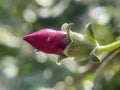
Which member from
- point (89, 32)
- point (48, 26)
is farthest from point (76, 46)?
point (48, 26)

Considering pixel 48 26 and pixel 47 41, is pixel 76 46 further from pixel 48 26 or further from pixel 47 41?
pixel 48 26

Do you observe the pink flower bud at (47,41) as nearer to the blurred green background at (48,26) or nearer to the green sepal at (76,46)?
the green sepal at (76,46)

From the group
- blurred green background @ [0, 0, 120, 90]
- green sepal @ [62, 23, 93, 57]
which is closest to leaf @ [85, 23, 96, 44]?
green sepal @ [62, 23, 93, 57]

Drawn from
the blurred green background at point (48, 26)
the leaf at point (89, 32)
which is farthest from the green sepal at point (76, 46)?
the blurred green background at point (48, 26)

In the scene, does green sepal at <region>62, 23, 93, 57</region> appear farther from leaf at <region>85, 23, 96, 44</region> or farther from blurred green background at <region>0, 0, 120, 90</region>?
blurred green background at <region>0, 0, 120, 90</region>

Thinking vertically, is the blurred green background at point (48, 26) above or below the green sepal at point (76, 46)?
above
